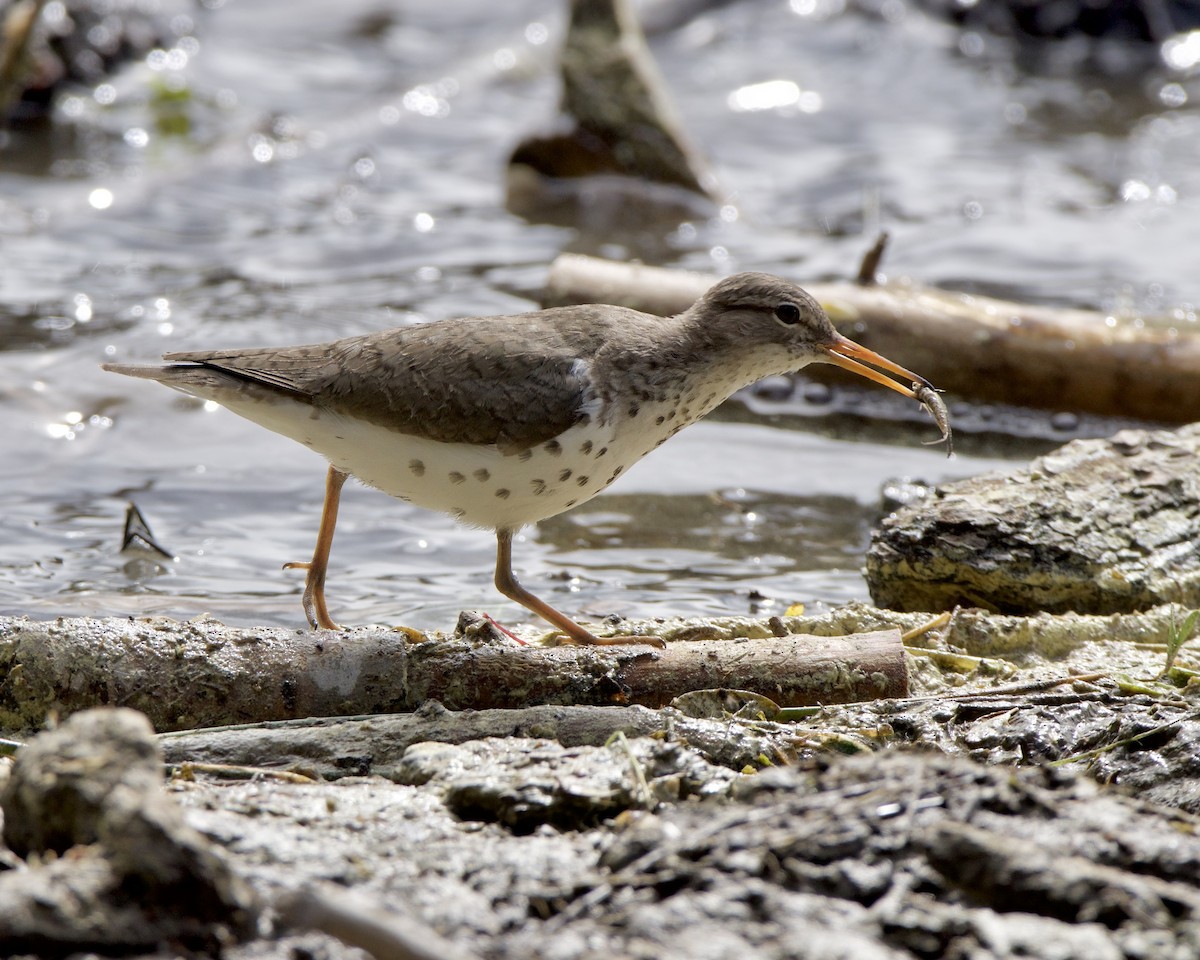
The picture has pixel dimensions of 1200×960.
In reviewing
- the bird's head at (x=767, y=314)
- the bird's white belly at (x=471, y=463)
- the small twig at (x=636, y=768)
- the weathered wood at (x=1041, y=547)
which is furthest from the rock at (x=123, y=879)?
the weathered wood at (x=1041, y=547)

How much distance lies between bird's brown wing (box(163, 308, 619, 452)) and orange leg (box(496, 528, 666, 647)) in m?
0.55

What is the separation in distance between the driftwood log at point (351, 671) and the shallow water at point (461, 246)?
1488 millimetres

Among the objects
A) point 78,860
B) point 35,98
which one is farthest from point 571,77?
point 78,860

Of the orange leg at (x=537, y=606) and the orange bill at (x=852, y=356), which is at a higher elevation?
the orange bill at (x=852, y=356)

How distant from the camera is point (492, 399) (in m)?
5.02

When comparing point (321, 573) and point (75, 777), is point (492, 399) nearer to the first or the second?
point (321, 573)

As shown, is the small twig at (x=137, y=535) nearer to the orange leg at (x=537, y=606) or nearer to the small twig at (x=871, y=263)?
the orange leg at (x=537, y=606)

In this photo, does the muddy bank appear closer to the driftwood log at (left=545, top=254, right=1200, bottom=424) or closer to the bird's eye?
the bird's eye

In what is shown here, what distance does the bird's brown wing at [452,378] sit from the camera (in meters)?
5.01

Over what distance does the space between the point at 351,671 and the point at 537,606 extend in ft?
3.44

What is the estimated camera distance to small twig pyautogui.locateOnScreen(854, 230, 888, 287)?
8.58m

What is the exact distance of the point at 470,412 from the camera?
502cm

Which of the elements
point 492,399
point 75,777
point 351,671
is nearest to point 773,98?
point 492,399

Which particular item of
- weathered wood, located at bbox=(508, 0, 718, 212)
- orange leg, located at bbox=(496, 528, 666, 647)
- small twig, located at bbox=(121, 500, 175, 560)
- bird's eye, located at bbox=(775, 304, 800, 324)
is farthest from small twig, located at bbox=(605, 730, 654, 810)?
weathered wood, located at bbox=(508, 0, 718, 212)
